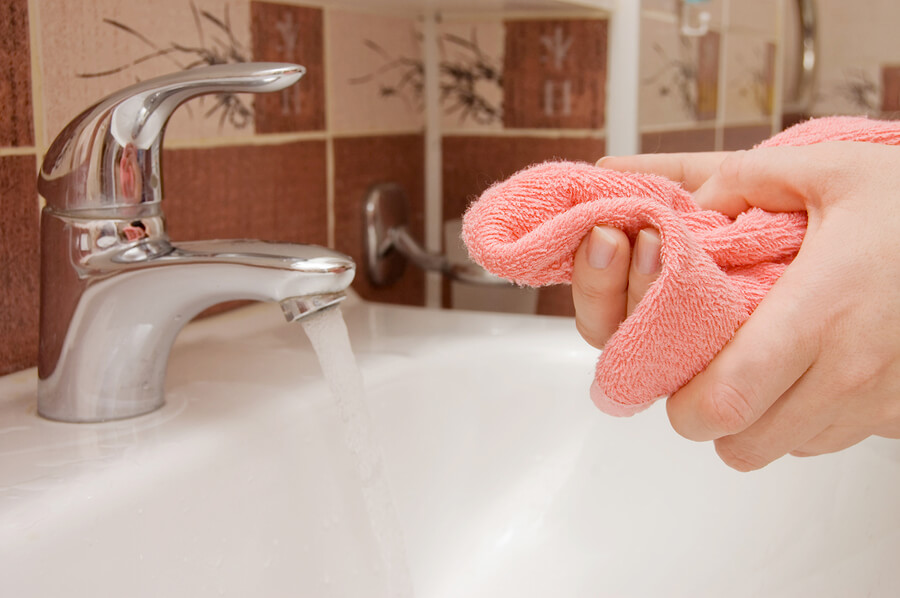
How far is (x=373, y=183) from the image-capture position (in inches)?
30.9

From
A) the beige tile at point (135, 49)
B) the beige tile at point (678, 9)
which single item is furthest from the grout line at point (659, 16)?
the beige tile at point (135, 49)

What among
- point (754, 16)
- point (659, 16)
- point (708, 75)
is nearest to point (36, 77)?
point (659, 16)

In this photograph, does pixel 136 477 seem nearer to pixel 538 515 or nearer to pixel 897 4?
pixel 538 515

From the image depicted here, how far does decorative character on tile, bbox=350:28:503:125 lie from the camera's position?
800 mm

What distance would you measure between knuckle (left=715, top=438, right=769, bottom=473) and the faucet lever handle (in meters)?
0.24

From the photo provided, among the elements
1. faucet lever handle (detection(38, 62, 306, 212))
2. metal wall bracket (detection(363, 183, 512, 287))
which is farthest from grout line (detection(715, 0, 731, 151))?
faucet lever handle (detection(38, 62, 306, 212))

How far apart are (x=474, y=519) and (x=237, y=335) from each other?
0.20 metres

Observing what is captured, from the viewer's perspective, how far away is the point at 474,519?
0.58m

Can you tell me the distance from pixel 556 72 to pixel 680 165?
38cm

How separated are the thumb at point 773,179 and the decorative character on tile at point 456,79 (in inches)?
18.7

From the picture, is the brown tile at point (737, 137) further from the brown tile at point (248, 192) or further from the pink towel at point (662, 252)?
the pink towel at point (662, 252)

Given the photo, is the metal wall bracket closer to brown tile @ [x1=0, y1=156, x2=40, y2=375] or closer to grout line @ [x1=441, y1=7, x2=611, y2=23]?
grout line @ [x1=441, y1=7, x2=611, y2=23]

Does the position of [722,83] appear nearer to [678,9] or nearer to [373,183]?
[678,9]

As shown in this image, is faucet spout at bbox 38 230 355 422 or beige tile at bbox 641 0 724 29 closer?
faucet spout at bbox 38 230 355 422
